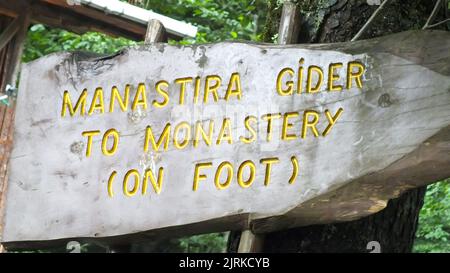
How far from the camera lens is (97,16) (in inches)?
246

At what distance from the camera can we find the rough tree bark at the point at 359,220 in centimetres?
304

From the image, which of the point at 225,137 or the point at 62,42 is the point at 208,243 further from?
the point at 225,137

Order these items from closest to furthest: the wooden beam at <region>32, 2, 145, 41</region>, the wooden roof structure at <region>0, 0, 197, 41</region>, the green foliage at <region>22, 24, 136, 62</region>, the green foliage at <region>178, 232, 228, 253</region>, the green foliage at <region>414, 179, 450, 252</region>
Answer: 1. the wooden roof structure at <region>0, 0, 197, 41</region>
2. the wooden beam at <region>32, 2, 145, 41</region>
3. the green foliage at <region>414, 179, 450, 252</region>
4. the green foliage at <region>178, 232, 228, 253</region>
5. the green foliage at <region>22, 24, 136, 62</region>

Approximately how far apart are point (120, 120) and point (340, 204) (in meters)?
0.99

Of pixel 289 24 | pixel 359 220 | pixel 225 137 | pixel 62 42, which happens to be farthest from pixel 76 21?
pixel 359 220

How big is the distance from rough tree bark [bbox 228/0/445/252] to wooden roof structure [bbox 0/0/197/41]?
9.11ft

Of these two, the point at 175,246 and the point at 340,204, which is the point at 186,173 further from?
the point at 175,246

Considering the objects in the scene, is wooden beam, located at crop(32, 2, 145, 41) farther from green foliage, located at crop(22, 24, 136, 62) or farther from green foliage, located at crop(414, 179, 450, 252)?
green foliage, located at crop(414, 179, 450, 252)

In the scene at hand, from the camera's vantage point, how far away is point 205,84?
2.96 m

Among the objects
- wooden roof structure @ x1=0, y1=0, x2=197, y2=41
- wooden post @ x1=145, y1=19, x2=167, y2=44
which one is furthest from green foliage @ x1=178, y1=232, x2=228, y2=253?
wooden post @ x1=145, y1=19, x2=167, y2=44

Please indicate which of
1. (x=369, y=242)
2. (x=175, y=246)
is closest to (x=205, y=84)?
(x=369, y=242)

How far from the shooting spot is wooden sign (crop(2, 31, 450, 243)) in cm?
263

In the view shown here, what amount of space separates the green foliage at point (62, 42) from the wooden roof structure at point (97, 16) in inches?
60.8

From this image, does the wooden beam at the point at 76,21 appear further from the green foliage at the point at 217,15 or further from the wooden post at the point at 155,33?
the wooden post at the point at 155,33
